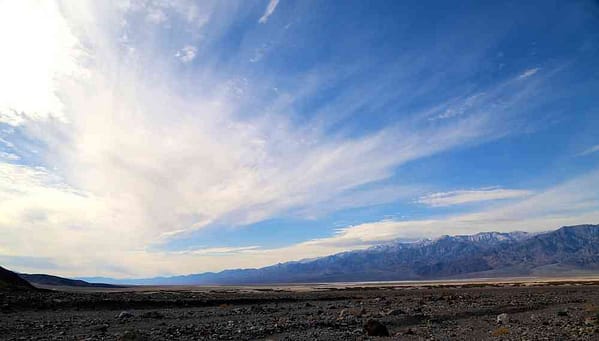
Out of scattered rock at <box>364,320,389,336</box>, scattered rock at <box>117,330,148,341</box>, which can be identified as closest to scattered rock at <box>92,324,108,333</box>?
scattered rock at <box>117,330,148,341</box>

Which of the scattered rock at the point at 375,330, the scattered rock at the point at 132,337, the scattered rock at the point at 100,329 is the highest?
the scattered rock at the point at 100,329

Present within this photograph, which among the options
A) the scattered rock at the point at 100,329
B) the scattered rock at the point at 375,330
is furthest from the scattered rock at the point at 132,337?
the scattered rock at the point at 375,330

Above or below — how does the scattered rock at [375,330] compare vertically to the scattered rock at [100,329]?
below

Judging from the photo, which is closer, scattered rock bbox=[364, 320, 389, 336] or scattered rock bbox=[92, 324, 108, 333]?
scattered rock bbox=[364, 320, 389, 336]

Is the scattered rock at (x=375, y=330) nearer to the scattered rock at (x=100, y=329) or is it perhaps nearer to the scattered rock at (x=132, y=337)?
the scattered rock at (x=132, y=337)

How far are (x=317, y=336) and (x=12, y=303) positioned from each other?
23.2 m

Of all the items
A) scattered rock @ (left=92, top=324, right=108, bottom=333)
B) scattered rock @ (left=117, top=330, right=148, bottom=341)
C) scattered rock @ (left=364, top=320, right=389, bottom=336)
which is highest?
scattered rock @ (left=92, top=324, right=108, bottom=333)

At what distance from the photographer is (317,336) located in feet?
57.1

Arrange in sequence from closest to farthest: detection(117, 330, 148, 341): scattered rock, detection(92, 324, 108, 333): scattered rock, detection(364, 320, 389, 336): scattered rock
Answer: detection(117, 330, 148, 341): scattered rock < detection(364, 320, 389, 336): scattered rock < detection(92, 324, 108, 333): scattered rock

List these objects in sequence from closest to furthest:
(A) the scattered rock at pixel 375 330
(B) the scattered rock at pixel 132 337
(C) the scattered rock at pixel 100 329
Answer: (B) the scattered rock at pixel 132 337, (A) the scattered rock at pixel 375 330, (C) the scattered rock at pixel 100 329

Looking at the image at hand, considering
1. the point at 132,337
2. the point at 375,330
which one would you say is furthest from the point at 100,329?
the point at 375,330

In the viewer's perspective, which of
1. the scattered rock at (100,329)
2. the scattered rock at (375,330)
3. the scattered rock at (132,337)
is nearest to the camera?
the scattered rock at (132,337)

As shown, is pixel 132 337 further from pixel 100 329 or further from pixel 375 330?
pixel 375 330

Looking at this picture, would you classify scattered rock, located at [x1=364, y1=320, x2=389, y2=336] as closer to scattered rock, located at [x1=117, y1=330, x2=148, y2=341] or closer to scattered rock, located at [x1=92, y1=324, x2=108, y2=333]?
scattered rock, located at [x1=117, y1=330, x2=148, y2=341]
